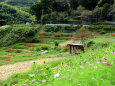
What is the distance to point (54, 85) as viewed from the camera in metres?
4.71

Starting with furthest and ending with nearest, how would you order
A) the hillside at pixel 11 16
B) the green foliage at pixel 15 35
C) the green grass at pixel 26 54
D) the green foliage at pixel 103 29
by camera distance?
the hillside at pixel 11 16 < the green foliage at pixel 103 29 < the green foliage at pixel 15 35 < the green grass at pixel 26 54

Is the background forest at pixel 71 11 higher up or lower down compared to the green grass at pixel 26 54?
higher up

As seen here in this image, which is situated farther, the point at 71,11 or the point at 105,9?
the point at 71,11

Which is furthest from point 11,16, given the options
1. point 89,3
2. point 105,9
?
point 105,9

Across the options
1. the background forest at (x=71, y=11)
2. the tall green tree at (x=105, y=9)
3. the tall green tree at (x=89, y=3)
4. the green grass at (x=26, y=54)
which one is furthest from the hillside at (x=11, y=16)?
the green grass at (x=26, y=54)

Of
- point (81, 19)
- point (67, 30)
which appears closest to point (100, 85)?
point (67, 30)

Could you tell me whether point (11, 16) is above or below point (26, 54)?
above

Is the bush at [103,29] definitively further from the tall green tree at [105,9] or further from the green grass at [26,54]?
the green grass at [26,54]

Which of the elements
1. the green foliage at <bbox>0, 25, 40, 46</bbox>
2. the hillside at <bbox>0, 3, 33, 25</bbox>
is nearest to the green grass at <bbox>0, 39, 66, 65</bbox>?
the green foliage at <bbox>0, 25, 40, 46</bbox>

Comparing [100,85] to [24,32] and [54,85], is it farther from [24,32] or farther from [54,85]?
[24,32]

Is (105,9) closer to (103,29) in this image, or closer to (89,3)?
(103,29)

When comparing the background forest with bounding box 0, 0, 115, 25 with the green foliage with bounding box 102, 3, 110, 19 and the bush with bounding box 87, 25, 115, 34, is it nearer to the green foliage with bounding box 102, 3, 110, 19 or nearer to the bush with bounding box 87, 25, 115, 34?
the green foliage with bounding box 102, 3, 110, 19

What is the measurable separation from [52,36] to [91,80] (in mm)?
33344

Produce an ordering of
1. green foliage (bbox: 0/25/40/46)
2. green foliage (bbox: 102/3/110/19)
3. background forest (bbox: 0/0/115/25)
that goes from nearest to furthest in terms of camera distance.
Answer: green foliage (bbox: 0/25/40/46) → green foliage (bbox: 102/3/110/19) → background forest (bbox: 0/0/115/25)
